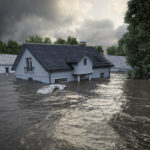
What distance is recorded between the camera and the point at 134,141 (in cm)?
627

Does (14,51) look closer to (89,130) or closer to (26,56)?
(26,56)

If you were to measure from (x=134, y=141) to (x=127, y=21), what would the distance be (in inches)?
622

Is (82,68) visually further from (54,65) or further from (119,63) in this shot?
(119,63)

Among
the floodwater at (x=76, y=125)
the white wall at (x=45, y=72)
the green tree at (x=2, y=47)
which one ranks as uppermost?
the green tree at (x=2, y=47)

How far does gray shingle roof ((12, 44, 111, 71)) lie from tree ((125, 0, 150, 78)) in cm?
771

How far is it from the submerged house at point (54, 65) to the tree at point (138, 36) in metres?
7.47

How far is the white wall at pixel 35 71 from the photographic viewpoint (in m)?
21.0

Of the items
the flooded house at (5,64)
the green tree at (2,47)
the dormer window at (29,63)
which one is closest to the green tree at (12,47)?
the green tree at (2,47)

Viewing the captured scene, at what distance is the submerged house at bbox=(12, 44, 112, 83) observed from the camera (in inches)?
826

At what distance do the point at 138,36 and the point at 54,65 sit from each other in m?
12.0

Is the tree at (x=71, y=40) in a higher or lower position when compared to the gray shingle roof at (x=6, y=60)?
higher

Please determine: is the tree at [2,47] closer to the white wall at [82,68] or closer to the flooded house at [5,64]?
the flooded house at [5,64]

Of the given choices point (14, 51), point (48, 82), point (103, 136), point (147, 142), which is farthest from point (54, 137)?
point (14, 51)

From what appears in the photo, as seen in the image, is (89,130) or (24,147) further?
(89,130)
